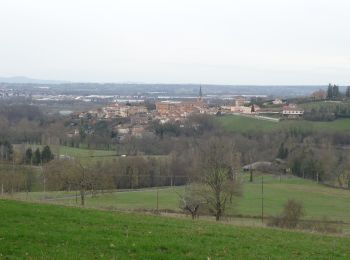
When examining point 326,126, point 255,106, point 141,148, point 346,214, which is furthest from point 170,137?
point 346,214

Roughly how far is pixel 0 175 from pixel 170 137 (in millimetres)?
50446

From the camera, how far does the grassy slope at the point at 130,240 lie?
1036cm

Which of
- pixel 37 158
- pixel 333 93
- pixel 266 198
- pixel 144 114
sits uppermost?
pixel 333 93

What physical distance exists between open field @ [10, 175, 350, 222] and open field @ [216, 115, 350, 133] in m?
31.8

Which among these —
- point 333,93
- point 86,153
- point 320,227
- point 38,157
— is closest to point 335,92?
point 333,93

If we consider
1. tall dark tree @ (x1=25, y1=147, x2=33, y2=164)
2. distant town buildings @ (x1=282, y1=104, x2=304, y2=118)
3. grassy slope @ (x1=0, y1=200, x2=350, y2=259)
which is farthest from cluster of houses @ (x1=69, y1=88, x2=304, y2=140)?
grassy slope @ (x1=0, y1=200, x2=350, y2=259)

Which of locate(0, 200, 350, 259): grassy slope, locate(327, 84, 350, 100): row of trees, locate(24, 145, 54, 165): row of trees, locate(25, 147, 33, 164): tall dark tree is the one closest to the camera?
locate(0, 200, 350, 259): grassy slope

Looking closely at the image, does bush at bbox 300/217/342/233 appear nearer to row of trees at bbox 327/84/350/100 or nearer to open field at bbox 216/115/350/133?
open field at bbox 216/115/350/133

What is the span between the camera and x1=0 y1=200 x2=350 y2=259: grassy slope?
1036cm

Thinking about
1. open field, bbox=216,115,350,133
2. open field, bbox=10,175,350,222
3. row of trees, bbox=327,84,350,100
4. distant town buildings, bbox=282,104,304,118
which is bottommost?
open field, bbox=10,175,350,222

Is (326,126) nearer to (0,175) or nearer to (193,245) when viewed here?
(0,175)

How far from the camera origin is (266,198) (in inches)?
2026

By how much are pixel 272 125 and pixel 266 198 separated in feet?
172

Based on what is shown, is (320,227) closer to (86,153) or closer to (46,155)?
(46,155)
